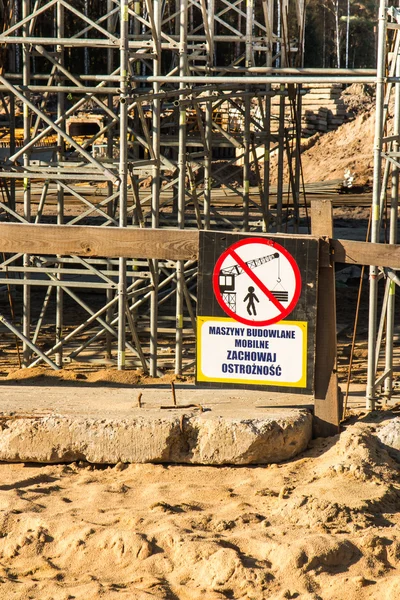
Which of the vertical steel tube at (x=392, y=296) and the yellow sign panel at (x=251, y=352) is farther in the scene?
the vertical steel tube at (x=392, y=296)

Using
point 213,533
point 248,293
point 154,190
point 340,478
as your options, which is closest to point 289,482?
point 340,478

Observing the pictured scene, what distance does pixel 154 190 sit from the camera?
34.1 feet

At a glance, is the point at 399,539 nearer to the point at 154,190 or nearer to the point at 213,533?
the point at 213,533

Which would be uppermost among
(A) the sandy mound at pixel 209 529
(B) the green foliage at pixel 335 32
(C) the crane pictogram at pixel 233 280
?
(B) the green foliage at pixel 335 32

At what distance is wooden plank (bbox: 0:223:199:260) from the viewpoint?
653cm

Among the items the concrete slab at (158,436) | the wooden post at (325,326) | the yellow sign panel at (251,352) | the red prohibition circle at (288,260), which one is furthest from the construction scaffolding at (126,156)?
the concrete slab at (158,436)

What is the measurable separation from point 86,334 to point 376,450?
26.6 feet

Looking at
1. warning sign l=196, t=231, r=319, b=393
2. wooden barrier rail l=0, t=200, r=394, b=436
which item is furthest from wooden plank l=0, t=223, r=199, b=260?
warning sign l=196, t=231, r=319, b=393

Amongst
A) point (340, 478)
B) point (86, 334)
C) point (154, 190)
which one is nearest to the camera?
point (340, 478)

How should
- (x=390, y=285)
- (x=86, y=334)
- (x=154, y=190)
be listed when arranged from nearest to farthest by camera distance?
(x=390, y=285)
(x=154, y=190)
(x=86, y=334)

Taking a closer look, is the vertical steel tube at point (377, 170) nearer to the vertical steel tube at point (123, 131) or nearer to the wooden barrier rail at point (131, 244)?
the wooden barrier rail at point (131, 244)

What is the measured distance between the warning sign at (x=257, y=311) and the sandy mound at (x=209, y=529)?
606mm

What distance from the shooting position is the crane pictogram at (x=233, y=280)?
251 inches

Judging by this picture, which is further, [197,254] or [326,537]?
[197,254]
